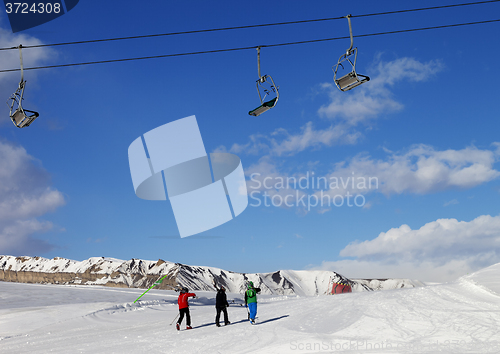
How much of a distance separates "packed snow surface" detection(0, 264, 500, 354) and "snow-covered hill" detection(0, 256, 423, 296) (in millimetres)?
77335

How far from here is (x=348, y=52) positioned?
11.4 meters

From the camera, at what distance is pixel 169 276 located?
104250mm

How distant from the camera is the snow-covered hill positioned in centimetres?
10306

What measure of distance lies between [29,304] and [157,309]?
280 inches

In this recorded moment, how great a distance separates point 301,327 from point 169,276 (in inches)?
3751

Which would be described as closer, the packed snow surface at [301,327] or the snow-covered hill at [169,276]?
the packed snow surface at [301,327]

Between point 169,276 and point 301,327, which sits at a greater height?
point 169,276

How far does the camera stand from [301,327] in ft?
44.9

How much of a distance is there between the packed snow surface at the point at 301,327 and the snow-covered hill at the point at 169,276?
77335mm

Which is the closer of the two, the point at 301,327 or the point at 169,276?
the point at 301,327

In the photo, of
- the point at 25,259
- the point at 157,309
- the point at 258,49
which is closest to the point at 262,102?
the point at 258,49

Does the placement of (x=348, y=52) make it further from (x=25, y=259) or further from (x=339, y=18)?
(x=25, y=259)

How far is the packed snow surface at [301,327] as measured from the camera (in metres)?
11.0

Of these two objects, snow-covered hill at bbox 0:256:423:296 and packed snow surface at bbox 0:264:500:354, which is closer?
packed snow surface at bbox 0:264:500:354
